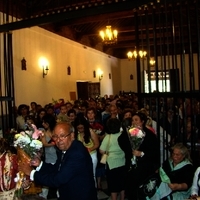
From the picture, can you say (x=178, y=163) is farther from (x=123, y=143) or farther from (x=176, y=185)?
(x=123, y=143)

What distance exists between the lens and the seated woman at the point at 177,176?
341 cm

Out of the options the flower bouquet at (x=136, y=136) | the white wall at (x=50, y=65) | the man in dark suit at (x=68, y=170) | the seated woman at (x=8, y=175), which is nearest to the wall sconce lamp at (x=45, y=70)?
the white wall at (x=50, y=65)

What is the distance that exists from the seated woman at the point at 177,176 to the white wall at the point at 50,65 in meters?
6.19

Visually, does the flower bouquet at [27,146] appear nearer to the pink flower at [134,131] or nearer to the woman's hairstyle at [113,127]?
the pink flower at [134,131]

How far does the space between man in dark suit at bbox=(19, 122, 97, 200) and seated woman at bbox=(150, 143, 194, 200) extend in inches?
38.5

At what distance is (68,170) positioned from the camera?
2.65 metres

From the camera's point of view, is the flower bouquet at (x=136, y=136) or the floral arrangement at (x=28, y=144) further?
the flower bouquet at (x=136, y=136)

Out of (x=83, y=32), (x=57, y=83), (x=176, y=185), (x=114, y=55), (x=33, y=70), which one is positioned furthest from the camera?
(x=114, y=55)

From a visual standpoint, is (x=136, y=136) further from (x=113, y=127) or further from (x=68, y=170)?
(x=68, y=170)

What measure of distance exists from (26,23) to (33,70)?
620 centimetres

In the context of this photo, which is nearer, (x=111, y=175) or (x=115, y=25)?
(x=111, y=175)

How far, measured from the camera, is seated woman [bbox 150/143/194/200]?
341 centimetres

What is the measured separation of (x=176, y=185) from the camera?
3400 millimetres

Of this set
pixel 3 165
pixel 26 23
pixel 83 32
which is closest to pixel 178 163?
pixel 3 165
